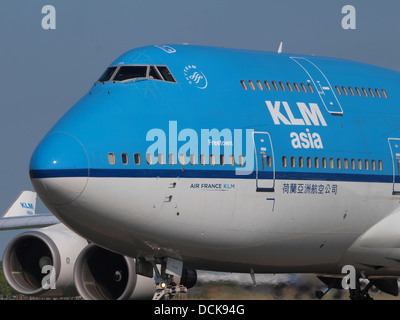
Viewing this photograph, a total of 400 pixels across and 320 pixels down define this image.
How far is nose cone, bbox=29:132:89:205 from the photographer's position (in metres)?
17.8

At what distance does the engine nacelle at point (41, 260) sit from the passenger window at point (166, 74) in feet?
20.8

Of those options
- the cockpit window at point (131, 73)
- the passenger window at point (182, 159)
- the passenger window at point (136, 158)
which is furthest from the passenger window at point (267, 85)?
the passenger window at point (136, 158)

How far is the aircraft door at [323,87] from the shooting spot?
862 inches

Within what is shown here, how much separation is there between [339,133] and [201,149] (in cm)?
389

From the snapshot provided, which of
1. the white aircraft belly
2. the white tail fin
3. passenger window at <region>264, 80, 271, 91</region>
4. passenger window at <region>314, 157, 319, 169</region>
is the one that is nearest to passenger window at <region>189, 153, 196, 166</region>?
the white aircraft belly

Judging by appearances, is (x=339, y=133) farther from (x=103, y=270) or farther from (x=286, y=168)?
(x=103, y=270)

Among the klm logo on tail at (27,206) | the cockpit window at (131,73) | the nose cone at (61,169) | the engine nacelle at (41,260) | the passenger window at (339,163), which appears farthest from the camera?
the klm logo on tail at (27,206)

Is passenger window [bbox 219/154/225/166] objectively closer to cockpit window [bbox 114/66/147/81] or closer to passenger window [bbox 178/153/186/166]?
passenger window [bbox 178/153/186/166]

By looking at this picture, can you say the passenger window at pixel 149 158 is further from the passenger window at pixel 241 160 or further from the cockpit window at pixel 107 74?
the cockpit window at pixel 107 74

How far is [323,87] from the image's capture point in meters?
22.1
